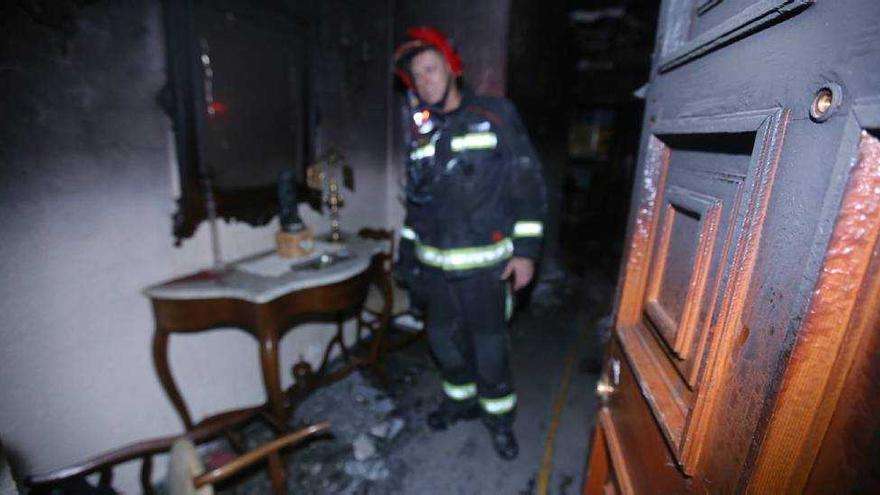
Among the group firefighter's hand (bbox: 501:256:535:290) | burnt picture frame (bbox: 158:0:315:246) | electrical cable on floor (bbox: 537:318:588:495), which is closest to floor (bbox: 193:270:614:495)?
electrical cable on floor (bbox: 537:318:588:495)

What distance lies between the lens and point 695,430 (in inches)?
26.5

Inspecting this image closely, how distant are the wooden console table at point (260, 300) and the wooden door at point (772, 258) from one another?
5.42 ft

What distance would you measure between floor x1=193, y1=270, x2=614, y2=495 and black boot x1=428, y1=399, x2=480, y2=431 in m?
0.05

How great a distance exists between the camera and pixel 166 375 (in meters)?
1.97

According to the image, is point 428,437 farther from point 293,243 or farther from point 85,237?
point 85,237

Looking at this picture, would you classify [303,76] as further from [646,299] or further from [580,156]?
[580,156]

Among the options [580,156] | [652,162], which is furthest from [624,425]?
[580,156]

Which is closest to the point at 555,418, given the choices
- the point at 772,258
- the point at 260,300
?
the point at 260,300

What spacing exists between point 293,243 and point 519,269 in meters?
1.33

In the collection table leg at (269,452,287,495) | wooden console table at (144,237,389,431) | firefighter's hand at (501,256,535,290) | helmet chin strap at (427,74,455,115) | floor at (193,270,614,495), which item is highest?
helmet chin strap at (427,74,455,115)

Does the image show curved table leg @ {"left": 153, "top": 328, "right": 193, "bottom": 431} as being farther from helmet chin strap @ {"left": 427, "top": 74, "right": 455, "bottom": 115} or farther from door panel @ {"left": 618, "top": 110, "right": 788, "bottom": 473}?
door panel @ {"left": 618, "top": 110, "right": 788, "bottom": 473}

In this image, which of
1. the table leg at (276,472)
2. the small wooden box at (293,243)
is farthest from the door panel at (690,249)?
the small wooden box at (293,243)

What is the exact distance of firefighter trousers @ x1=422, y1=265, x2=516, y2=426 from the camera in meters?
2.20

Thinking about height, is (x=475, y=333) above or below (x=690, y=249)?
below
